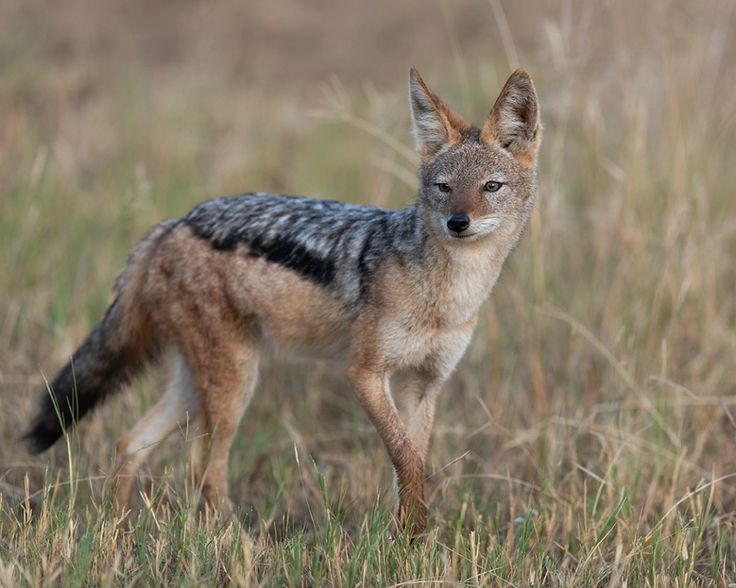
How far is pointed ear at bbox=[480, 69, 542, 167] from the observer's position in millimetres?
4648

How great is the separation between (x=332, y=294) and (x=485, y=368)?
1.98 m

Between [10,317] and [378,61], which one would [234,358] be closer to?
[10,317]

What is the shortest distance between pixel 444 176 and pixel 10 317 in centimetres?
329

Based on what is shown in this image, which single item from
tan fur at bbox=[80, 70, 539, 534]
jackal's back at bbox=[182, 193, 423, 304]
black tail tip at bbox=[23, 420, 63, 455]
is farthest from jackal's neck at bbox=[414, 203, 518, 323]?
black tail tip at bbox=[23, 420, 63, 455]

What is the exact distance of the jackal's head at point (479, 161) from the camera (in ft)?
14.7

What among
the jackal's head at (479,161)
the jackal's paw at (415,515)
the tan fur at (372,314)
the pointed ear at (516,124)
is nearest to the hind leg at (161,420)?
the tan fur at (372,314)

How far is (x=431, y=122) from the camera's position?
15.9 ft

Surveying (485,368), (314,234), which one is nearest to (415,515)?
(314,234)

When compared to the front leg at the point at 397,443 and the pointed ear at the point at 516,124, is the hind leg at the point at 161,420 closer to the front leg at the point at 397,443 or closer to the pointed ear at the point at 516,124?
the front leg at the point at 397,443

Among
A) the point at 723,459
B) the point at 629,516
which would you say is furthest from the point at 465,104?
the point at 629,516

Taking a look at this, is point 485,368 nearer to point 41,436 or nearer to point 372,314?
point 372,314

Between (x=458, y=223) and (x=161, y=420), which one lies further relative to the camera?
(x=161, y=420)

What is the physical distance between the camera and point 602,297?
22.6ft

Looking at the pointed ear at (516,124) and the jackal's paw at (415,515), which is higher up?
the pointed ear at (516,124)
